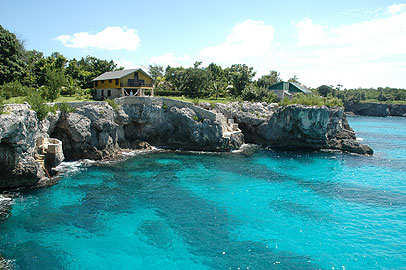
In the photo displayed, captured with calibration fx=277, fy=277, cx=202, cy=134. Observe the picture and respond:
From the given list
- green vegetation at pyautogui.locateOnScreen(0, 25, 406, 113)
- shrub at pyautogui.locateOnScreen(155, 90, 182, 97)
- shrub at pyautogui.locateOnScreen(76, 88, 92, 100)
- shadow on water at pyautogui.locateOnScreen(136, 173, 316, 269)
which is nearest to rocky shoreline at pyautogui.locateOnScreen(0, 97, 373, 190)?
green vegetation at pyautogui.locateOnScreen(0, 25, 406, 113)

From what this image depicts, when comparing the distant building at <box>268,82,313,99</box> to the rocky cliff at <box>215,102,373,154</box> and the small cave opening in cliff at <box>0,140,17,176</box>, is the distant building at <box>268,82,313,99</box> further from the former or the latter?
the small cave opening in cliff at <box>0,140,17,176</box>

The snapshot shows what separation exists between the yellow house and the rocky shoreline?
7305mm

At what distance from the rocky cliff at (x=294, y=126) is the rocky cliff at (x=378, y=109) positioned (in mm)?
98581

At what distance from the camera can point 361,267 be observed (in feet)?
58.9

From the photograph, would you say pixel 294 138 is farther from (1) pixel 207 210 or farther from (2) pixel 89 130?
(2) pixel 89 130

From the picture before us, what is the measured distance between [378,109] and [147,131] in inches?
5095

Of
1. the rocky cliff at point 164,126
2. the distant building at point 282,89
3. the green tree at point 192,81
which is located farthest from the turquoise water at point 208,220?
the distant building at point 282,89

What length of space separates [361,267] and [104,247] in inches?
672

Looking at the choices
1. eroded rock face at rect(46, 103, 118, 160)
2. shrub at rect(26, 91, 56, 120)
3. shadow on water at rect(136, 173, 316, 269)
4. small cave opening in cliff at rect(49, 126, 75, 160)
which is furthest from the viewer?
small cave opening in cliff at rect(49, 126, 75, 160)

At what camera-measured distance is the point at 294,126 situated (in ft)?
164

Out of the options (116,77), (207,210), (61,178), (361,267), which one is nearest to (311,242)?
(361,267)

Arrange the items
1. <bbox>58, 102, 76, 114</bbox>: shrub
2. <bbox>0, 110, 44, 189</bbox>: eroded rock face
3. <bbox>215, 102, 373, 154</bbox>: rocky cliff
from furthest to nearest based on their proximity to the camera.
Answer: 1. <bbox>215, 102, 373, 154</bbox>: rocky cliff
2. <bbox>58, 102, 76, 114</bbox>: shrub
3. <bbox>0, 110, 44, 189</bbox>: eroded rock face

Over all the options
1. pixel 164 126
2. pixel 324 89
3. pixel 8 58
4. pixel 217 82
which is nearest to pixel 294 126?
pixel 164 126

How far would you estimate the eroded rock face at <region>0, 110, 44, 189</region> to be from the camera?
24.6 metres
